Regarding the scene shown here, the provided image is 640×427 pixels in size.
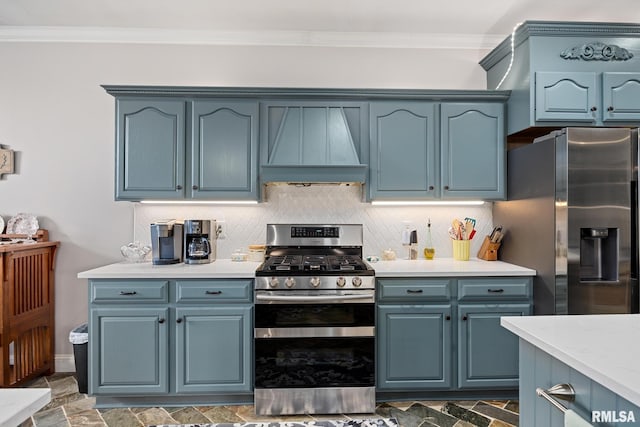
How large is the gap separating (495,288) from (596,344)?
162 centimetres

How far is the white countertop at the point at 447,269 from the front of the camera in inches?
100

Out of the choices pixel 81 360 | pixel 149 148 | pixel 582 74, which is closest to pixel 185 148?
pixel 149 148

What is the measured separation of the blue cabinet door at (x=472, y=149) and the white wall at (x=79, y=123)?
0.45 metres

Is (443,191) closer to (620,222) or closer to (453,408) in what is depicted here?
(620,222)

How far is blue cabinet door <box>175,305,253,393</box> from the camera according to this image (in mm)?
2484

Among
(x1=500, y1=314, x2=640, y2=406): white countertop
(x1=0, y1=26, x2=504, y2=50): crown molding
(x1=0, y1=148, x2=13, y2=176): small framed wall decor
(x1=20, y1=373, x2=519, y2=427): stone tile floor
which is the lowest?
(x1=20, y1=373, x2=519, y2=427): stone tile floor

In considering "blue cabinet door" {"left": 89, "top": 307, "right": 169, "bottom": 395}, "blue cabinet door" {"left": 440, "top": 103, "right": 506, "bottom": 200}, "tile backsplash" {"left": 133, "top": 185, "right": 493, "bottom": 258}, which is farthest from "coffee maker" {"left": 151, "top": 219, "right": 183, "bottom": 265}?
"blue cabinet door" {"left": 440, "top": 103, "right": 506, "bottom": 200}

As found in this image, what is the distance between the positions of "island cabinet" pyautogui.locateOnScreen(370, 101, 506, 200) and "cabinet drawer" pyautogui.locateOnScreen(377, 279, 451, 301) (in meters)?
0.68

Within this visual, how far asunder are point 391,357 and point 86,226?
8.83ft

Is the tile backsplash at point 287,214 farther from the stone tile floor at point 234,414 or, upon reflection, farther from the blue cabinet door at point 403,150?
the stone tile floor at point 234,414

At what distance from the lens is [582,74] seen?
261cm

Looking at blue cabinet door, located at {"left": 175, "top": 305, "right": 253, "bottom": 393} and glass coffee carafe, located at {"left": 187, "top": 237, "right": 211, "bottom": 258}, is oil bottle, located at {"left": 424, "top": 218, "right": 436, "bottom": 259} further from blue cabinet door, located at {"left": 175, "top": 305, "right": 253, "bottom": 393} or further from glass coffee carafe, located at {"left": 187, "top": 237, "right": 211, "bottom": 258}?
glass coffee carafe, located at {"left": 187, "top": 237, "right": 211, "bottom": 258}

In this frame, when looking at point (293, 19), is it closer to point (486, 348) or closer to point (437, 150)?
point (437, 150)

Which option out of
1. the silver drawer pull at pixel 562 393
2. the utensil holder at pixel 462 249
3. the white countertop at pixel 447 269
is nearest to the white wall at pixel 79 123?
the utensil holder at pixel 462 249
